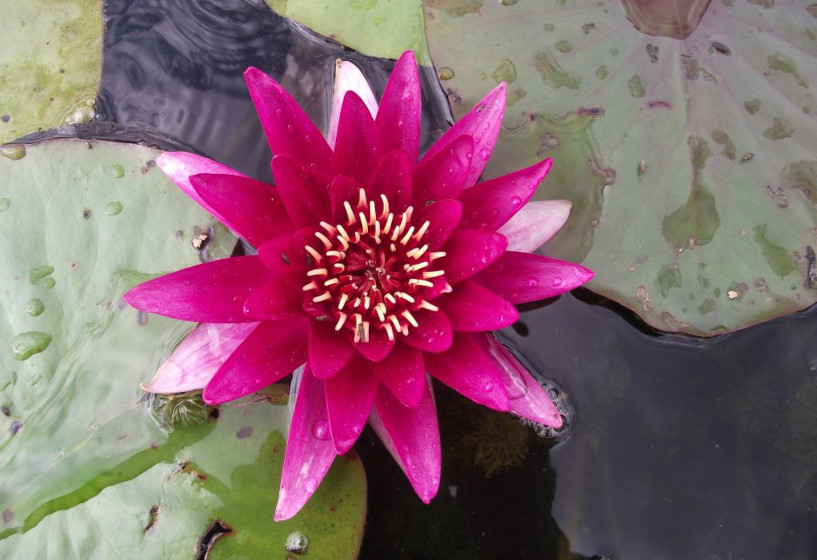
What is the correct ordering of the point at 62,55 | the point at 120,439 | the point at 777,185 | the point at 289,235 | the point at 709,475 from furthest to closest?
1. the point at 62,55
2. the point at 709,475
3. the point at 777,185
4. the point at 120,439
5. the point at 289,235

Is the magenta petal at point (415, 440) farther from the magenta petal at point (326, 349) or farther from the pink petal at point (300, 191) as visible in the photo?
the pink petal at point (300, 191)

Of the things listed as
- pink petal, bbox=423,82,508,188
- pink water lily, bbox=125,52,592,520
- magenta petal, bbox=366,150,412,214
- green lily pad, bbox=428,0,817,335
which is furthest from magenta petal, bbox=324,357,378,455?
green lily pad, bbox=428,0,817,335

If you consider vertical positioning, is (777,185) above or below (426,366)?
above

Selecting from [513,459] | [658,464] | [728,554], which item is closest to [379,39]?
[513,459]

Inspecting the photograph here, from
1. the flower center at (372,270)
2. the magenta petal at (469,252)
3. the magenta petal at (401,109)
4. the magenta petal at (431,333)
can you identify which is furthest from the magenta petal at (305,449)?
the magenta petal at (401,109)

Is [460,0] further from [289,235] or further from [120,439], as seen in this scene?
[120,439]

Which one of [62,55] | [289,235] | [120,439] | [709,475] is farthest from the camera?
[62,55]
